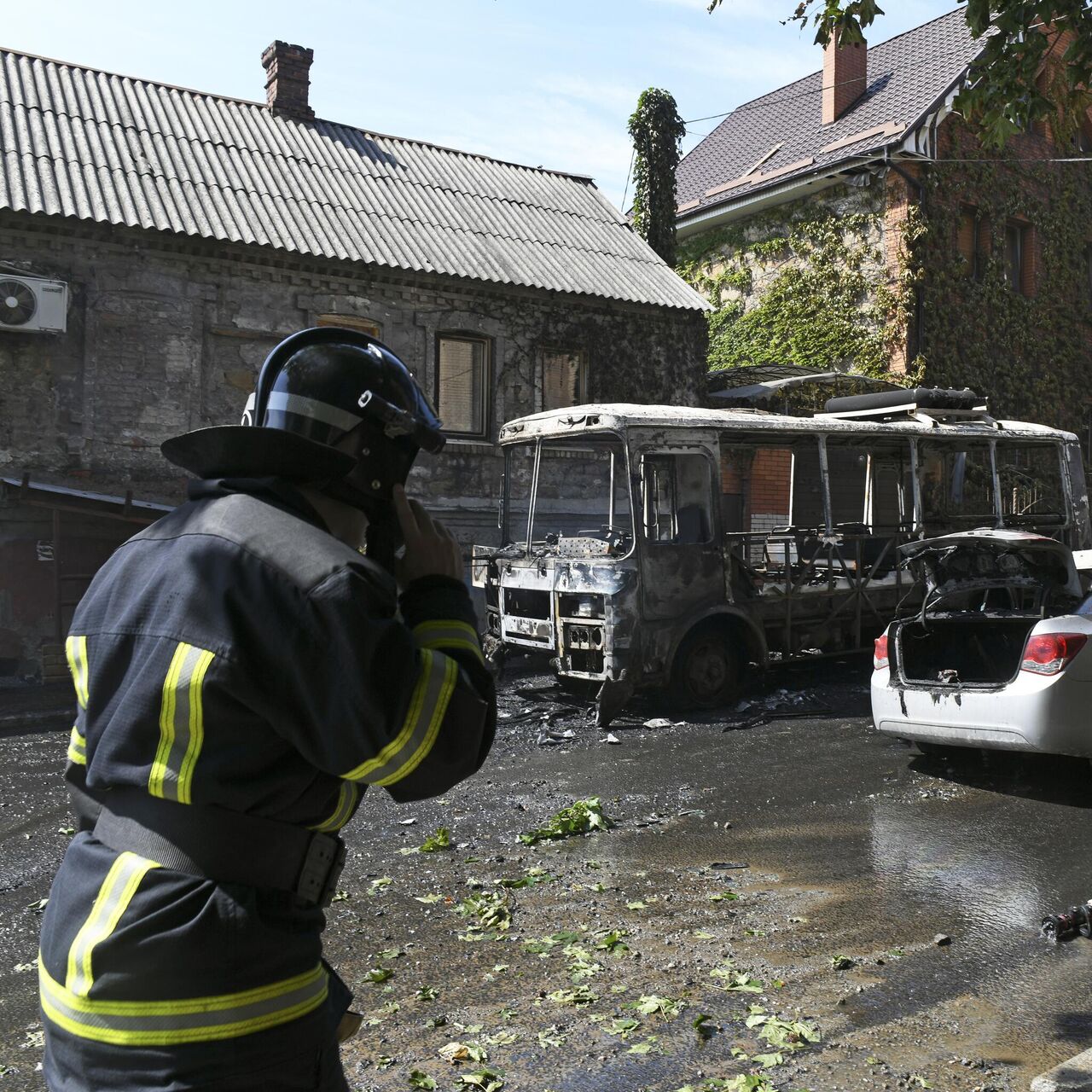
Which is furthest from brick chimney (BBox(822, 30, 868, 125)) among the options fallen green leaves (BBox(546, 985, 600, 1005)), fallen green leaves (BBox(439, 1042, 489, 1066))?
fallen green leaves (BBox(439, 1042, 489, 1066))

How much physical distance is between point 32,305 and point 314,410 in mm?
12272

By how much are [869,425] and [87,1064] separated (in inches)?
418

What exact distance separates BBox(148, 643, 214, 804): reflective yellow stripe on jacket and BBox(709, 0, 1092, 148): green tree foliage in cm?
610

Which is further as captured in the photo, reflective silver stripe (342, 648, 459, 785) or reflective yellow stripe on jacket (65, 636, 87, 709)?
reflective yellow stripe on jacket (65, 636, 87, 709)

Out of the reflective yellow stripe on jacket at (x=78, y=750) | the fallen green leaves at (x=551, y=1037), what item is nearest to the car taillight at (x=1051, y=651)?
the fallen green leaves at (x=551, y=1037)

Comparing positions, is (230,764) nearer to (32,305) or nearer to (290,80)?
(32,305)

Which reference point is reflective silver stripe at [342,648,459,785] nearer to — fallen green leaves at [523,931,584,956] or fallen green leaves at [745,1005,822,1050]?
fallen green leaves at [745,1005,822,1050]

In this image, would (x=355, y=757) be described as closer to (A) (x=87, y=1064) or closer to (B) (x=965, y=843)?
(A) (x=87, y=1064)

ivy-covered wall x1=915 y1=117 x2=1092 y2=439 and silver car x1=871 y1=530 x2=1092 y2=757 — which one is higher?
ivy-covered wall x1=915 y1=117 x2=1092 y2=439

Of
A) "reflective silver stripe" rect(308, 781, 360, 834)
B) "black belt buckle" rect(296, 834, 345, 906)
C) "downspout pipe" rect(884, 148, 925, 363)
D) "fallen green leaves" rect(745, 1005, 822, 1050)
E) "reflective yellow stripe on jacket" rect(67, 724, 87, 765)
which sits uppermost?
"downspout pipe" rect(884, 148, 925, 363)

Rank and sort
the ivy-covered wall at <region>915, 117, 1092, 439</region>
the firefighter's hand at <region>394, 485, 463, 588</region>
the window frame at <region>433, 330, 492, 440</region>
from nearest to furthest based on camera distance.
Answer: the firefighter's hand at <region>394, 485, 463, 588</region>
the window frame at <region>433, 330, 492, 440</region>
the ivy-covered wall at <region>915, 117, 1092, 439</region>

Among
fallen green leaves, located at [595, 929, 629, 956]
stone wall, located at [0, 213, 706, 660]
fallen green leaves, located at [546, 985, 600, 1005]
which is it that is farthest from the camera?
stone wall, located at [0, 213, 706, 660]

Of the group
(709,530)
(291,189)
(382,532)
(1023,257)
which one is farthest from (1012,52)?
(1023,257)

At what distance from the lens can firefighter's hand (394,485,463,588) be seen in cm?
191
